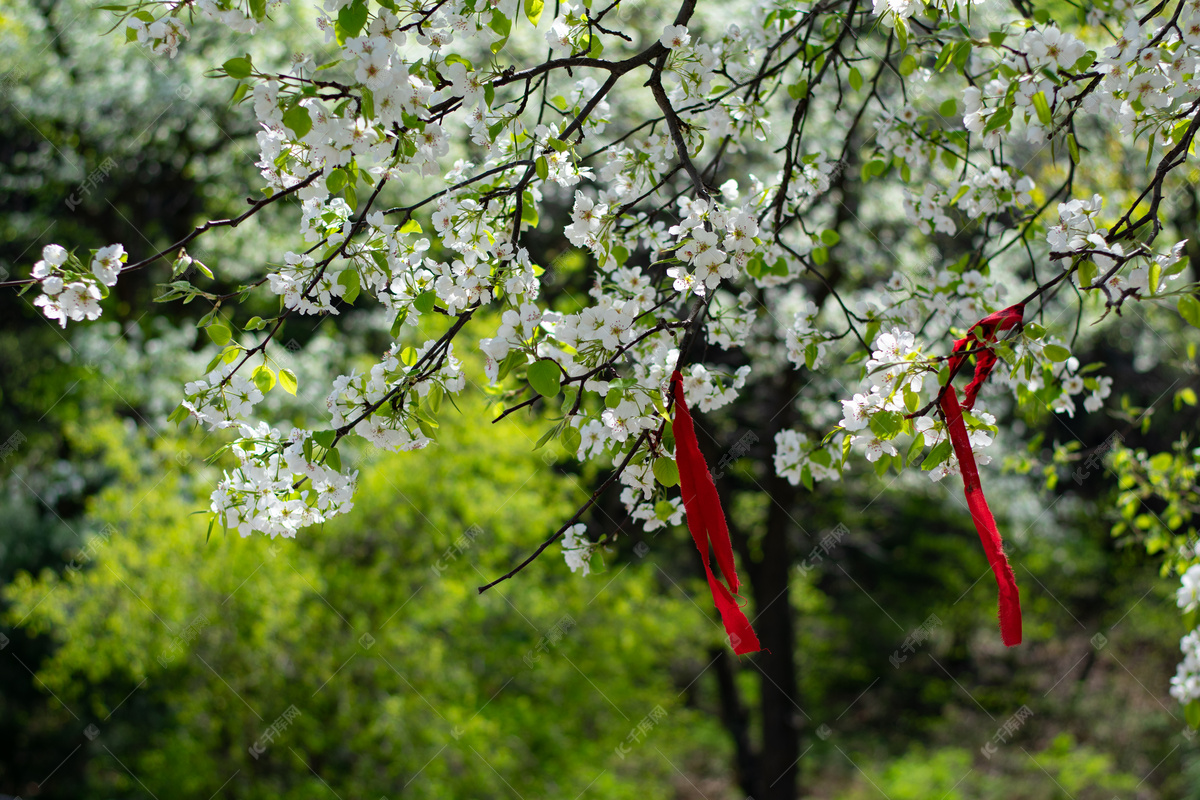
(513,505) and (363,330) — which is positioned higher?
(363,330)

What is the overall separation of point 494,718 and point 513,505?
0.99 meters

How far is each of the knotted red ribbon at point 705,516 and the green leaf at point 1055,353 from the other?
0.51 m

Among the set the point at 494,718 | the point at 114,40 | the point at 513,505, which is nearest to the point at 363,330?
the point at 114,40

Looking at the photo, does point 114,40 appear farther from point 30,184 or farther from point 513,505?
point 513,505

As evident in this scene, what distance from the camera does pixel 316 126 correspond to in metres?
1.17

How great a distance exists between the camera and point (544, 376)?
4.05 feet

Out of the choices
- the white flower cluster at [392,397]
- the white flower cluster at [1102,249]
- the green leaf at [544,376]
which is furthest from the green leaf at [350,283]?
the white flower cluster at [1102,249]

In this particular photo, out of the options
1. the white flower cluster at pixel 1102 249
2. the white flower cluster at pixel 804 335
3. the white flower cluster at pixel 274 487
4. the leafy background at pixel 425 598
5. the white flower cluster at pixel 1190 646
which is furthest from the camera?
the leafy background at pixel 425 598

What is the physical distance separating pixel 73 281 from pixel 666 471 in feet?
3.01

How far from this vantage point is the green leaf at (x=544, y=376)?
4.02 feet

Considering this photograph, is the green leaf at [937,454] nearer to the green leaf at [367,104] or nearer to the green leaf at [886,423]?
the green leaf at [886,423]

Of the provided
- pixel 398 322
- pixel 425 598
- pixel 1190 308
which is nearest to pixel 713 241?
pixel 398 322

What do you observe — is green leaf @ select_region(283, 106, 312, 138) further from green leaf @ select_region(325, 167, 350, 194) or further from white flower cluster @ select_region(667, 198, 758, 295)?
white flower cluster @ select_region(667, 198, 758, 295)

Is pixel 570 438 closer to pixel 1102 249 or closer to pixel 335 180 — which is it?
pixel 335 180
